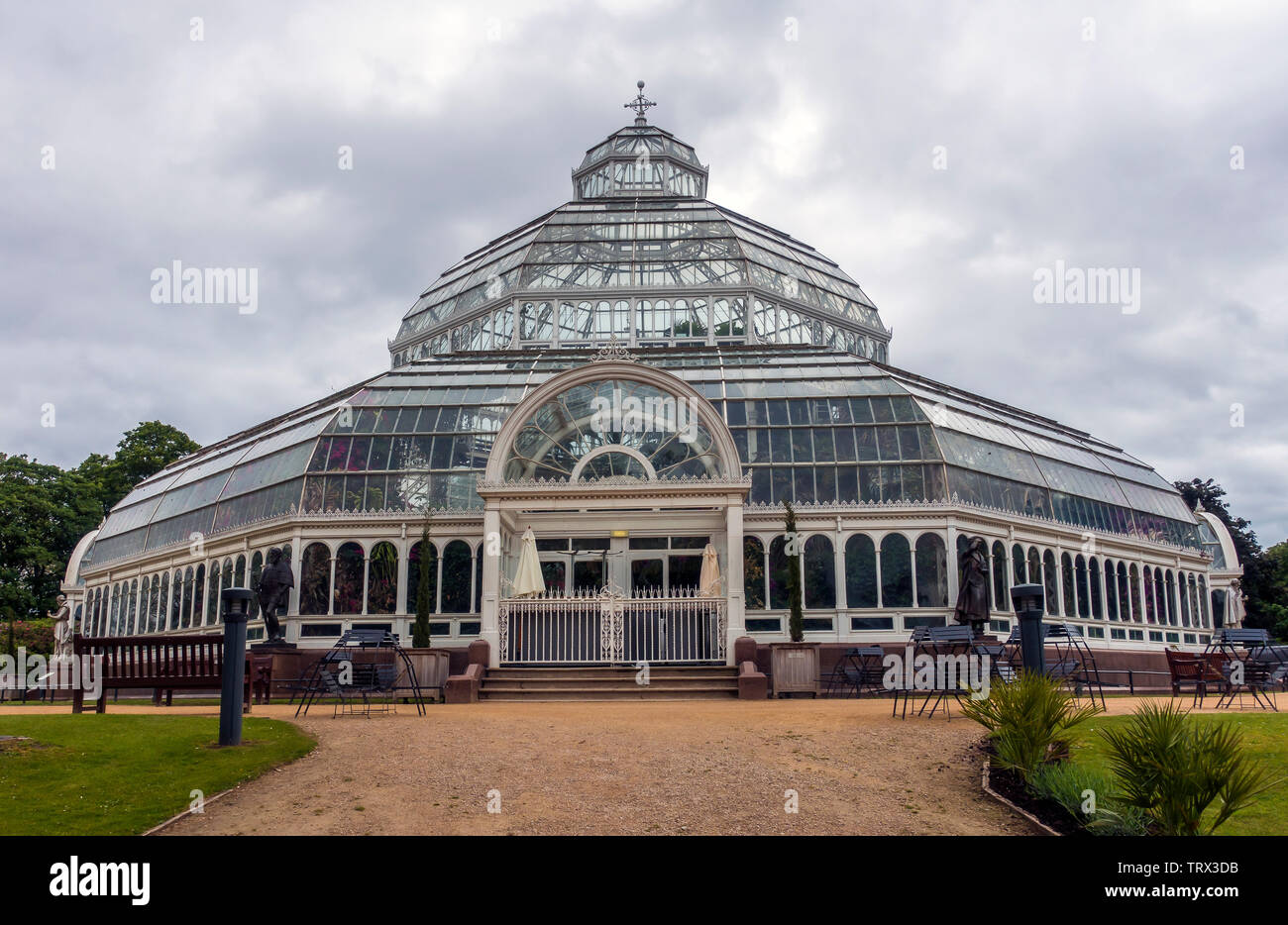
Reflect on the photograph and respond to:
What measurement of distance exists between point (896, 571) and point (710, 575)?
5.34 m

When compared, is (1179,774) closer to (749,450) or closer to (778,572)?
(778,572)

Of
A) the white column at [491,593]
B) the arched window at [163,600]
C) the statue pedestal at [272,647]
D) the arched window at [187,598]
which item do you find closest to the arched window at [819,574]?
the white column at [491,593]

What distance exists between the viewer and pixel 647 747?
12.2 meters

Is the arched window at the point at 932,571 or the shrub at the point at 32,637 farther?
the shrub at the point at 32,637

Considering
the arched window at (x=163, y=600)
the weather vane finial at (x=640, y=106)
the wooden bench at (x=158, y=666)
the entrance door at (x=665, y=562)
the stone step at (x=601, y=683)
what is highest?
the weather vane finial at (x=640, y=106)

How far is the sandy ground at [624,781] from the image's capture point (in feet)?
28.9

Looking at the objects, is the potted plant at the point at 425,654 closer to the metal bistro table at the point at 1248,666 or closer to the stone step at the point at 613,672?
the stone step at the point at 613,672

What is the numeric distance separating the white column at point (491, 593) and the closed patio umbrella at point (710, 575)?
4840 millimetres

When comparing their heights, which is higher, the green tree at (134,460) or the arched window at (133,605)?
the green tree at (134,460)

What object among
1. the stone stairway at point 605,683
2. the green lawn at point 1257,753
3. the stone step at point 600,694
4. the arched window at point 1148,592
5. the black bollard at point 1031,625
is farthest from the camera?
the arched window at point 1148,592
